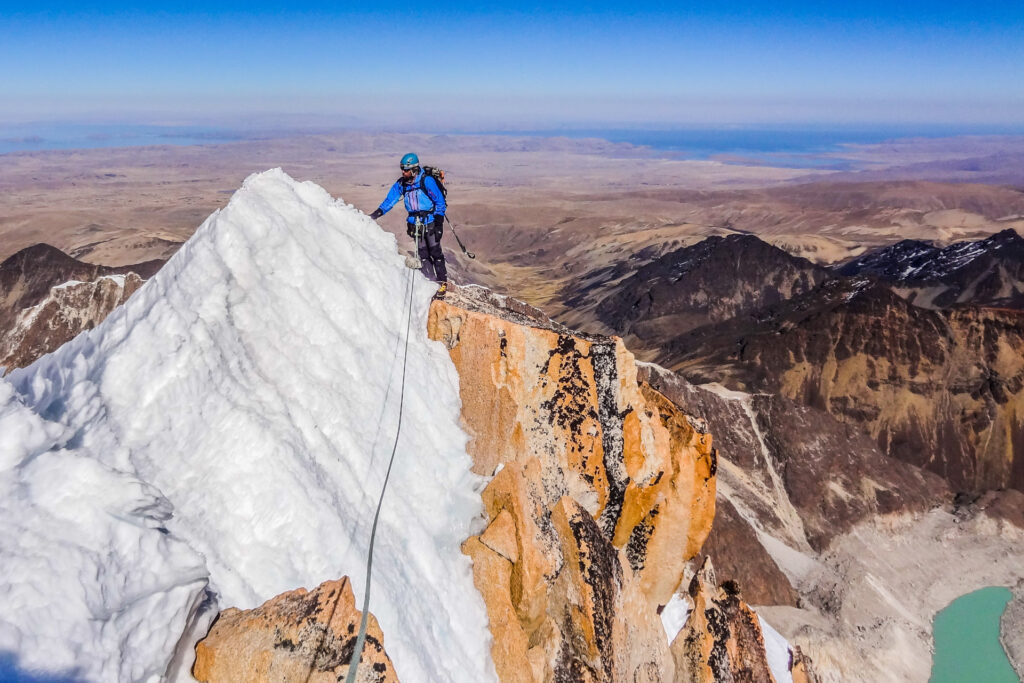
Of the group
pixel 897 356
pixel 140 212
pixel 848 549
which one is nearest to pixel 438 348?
pixel 848 549

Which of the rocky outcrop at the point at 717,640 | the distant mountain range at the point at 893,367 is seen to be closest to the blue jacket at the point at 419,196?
the rocky outcrop at the point at 717,640

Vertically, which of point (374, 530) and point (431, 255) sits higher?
point (431, 255)

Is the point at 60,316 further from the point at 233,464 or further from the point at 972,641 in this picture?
the point at 972,641

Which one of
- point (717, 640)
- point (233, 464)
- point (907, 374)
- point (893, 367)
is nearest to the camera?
point (233, 464)

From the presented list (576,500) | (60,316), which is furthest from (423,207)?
(60,316)

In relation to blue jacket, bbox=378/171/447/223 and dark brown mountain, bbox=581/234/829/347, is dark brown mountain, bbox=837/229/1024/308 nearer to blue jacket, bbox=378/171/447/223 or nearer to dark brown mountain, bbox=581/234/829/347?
dark brown mountain, bbox=581/234/829/347

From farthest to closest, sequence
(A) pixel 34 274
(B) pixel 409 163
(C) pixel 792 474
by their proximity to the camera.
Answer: (A) pixel 34 274 < (C) pixel 792 474 < (B) pixel 409 163
